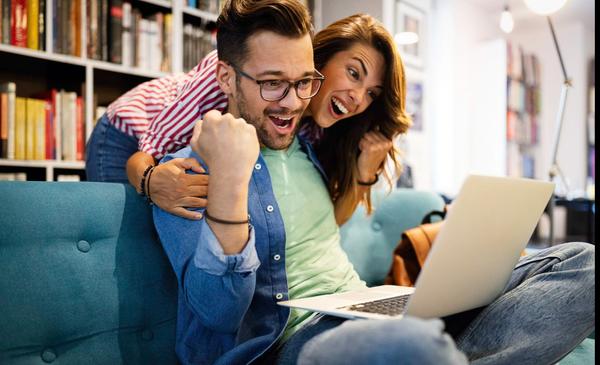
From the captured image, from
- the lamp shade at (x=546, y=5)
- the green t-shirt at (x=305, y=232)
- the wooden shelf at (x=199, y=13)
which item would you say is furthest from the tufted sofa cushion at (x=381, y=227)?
the wooden shelf at (x=199, y=13)

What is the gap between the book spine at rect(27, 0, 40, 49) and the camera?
2.09 metres

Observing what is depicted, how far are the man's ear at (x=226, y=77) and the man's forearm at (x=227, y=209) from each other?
13.9 inches

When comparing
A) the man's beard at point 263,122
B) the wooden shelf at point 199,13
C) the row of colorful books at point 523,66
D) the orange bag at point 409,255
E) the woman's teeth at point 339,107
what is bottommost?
the orange bag at point 409,255

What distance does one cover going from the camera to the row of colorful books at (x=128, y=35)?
2285 millimetres

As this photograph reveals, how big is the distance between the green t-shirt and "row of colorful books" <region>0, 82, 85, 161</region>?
130 cm

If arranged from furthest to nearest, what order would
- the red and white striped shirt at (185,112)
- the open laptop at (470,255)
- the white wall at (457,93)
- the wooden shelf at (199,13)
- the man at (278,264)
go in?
the white wall at (457,93), the wooden shelf at (199,13), the red and white striped shirt at (185,112), the man at (278,264), the open laptop at (470,255)

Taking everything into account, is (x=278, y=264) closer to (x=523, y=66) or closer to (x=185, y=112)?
(x=185, y=112)

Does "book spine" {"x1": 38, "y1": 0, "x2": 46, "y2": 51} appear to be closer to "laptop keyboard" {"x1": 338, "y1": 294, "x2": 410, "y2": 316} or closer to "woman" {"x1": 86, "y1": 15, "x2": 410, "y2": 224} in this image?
"woman" {"x1": 86, "y1": 15, "x2": 410, "y2": 224}

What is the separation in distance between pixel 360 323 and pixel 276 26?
28.0 inches

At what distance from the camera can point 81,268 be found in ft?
3.36

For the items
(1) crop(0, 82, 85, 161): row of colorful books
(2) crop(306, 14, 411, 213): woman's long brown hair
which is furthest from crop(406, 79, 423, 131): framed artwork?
(2) crop(306, 14, 411, 213): woman's long brown hair

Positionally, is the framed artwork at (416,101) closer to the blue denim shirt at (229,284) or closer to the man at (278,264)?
the man at (278,264)

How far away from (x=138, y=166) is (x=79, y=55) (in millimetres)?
1245

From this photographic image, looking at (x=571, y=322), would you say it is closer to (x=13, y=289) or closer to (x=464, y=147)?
(x=13, y=289)
